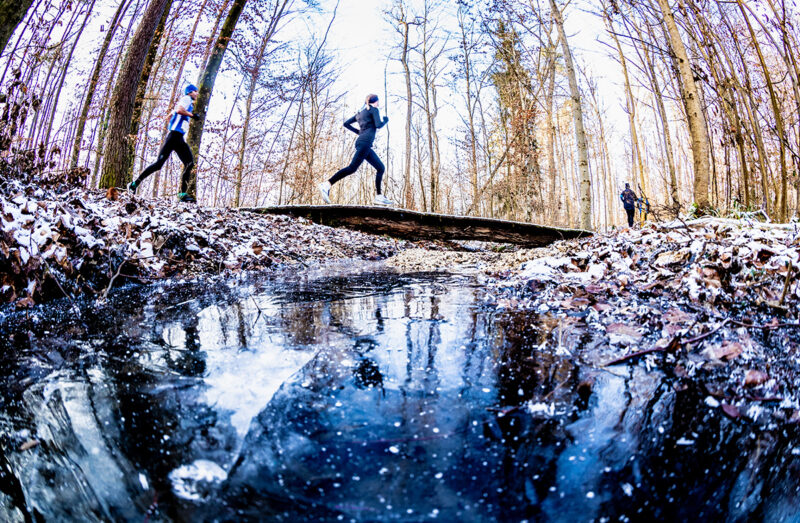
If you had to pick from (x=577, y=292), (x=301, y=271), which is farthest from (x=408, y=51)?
(x=577, y=292)

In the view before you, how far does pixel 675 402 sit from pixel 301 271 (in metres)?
3.89

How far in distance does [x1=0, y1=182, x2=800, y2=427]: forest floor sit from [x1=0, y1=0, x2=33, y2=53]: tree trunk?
1133 mm

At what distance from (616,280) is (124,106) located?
7.63m

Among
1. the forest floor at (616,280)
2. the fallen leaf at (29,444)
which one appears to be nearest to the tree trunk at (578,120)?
the forest floor at (616,280)

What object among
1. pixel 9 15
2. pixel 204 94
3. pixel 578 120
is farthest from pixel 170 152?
pixel 578 120

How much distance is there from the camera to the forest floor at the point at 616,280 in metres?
1.42

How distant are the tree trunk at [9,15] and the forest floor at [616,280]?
1133mm

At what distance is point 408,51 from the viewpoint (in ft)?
56.7

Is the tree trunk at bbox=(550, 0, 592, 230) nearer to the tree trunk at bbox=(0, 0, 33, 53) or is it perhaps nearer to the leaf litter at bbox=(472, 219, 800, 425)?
the leaf litter at bbox=(472, 219, 800, 425)

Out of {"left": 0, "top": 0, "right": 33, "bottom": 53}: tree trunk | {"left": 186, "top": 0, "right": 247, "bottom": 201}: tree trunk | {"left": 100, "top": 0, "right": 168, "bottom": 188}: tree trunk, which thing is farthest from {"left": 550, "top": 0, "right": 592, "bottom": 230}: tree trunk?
{"left": 0, "top": 0, "right": 33, "bottom": 53}: tree trunk

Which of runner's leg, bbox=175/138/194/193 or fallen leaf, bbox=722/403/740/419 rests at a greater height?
runner's leg, bbox=175/138/194/193

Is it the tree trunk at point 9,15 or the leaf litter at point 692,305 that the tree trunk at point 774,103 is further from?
the tree trunk at point 9,15

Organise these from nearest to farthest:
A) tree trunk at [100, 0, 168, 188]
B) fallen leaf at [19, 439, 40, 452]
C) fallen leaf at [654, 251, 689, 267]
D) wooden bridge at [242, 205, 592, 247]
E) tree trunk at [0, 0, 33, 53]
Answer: fallen leaf at [19, 439, 40, 452] → tree trunk at [0, 0, 33, 53] → fallen leaf at [654, 251, 689, 267] → tree trunk at [100, 0, 168, 188] → wooden bridge at [242, 205, 592, 247]

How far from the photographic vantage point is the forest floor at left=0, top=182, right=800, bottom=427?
142 centimetres
